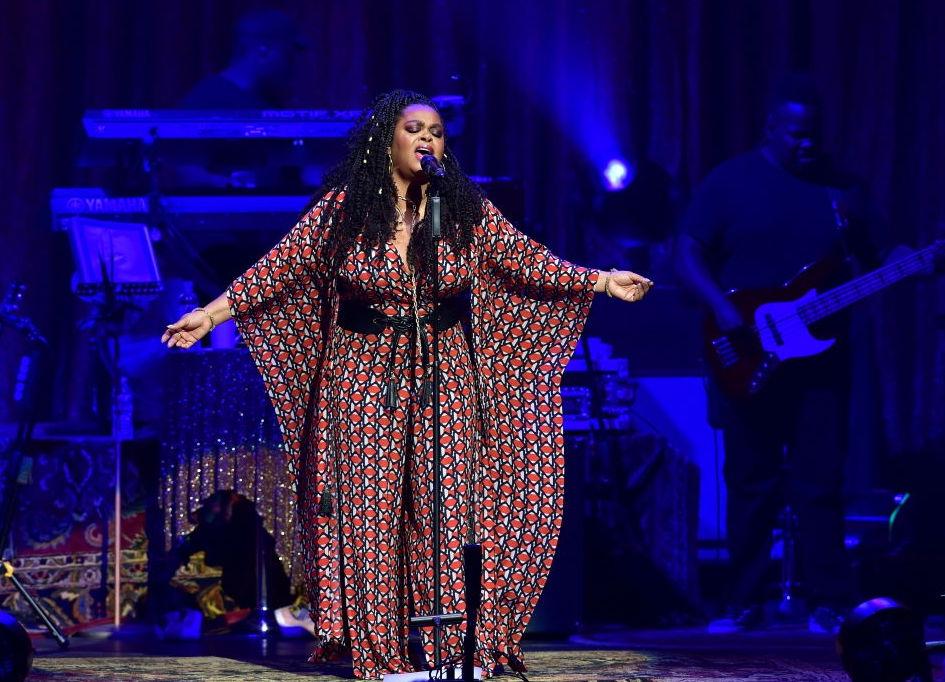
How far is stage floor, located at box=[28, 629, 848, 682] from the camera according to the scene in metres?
4.59

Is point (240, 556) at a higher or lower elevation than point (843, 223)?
lower

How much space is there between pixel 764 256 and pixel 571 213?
4.47ft

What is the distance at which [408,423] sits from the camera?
172 inches

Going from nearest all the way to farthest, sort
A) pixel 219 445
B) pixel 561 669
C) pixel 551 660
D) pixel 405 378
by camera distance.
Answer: pixel 405 378
pixel 561 669
pixel 551 660
pixel 219 445

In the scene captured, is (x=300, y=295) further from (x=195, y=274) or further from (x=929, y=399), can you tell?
(x=929, y=399)

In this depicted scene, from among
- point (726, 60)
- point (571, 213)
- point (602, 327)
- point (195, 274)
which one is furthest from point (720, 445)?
point (195, 274)

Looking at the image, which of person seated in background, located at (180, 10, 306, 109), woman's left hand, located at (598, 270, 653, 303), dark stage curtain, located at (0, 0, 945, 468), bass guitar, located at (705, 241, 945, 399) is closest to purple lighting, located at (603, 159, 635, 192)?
dark stage curtain, located at (0, 0, 945, 468)

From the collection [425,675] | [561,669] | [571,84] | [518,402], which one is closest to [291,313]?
[518,402]

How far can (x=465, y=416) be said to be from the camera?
4379 millimetres

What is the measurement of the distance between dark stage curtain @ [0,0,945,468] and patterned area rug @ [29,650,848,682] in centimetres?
301

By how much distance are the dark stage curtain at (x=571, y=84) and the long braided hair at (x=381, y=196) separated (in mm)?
3291

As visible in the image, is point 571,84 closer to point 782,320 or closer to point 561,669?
point 782,320

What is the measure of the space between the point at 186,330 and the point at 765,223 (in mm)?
3477

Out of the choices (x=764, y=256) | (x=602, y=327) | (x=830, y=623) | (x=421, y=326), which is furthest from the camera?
(x=602, y=327)
